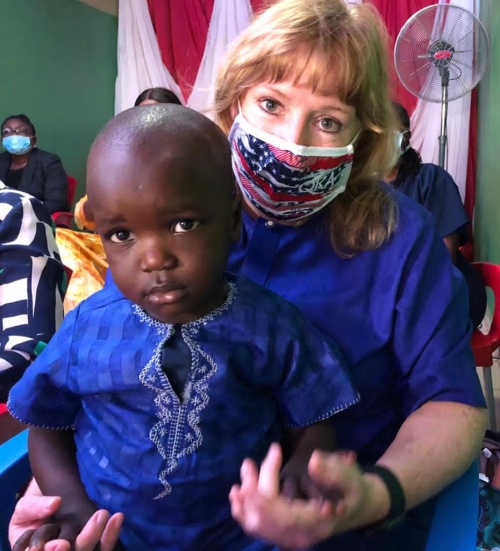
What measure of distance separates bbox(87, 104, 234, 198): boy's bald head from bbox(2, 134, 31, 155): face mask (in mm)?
4649

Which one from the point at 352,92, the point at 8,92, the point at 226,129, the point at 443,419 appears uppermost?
the point at 352,92

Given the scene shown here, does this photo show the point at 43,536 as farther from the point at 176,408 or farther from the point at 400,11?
the point at 400,11

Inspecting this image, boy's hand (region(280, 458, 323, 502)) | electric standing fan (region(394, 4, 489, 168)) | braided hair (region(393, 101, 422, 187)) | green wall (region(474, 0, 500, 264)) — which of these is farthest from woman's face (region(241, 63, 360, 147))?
green wall (region(474, 0, 500, 264))

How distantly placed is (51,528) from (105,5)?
617 centimetres

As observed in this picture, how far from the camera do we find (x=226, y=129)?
47.1 inches

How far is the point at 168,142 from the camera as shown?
2.49 ft

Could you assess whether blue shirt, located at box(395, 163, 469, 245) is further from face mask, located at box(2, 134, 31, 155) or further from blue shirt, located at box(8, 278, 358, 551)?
face mask, located at box(2, 134, 31, 155)

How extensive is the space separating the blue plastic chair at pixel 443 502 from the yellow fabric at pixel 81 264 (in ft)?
3.44

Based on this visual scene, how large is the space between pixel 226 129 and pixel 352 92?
0.95ft

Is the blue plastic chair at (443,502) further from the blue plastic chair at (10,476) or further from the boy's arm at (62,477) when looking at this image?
the boy's arm at (62,477)

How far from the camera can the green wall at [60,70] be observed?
17.0 feet

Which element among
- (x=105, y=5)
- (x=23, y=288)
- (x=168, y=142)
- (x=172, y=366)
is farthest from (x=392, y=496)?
(x=105, y=5)

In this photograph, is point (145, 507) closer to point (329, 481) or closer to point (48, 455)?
point (48, 455)

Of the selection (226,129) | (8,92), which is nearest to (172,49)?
(8,92)
